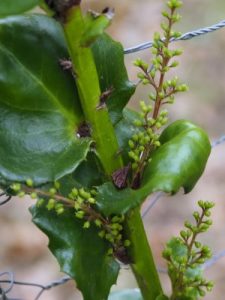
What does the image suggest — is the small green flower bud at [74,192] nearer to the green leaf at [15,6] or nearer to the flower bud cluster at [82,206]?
the flower bud cluster at [82,206]

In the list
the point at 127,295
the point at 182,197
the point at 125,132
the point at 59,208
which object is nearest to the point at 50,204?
the point at 59,208

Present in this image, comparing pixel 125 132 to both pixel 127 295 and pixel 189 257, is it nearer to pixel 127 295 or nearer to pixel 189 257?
pixel 189 257

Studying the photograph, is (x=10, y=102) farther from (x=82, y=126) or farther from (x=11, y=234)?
(x=11, y=234)

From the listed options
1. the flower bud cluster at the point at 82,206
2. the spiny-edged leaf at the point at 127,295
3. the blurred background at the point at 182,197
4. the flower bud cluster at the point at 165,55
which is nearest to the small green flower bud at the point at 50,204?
the flower bud cluster at the point at 82,206

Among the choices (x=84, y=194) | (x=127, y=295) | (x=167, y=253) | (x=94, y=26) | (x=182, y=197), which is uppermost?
(x=94, y=26)

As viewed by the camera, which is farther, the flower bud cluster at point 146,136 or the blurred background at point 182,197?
the blurred background at point 182,197

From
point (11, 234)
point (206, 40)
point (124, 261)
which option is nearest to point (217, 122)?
point (206, 40)

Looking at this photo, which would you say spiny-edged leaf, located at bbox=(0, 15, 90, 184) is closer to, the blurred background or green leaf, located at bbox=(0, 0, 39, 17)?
green leaf, located at bbox=(0, 0, 39, 17)
